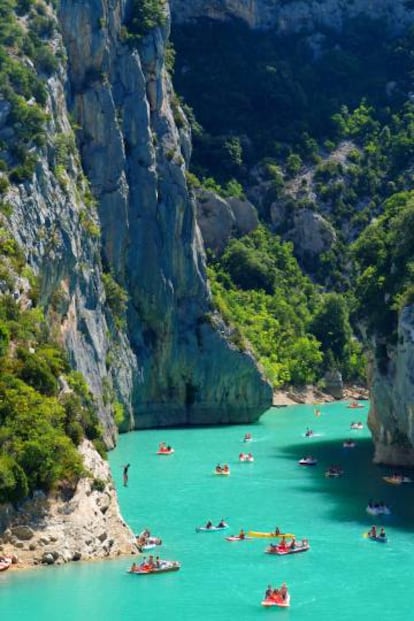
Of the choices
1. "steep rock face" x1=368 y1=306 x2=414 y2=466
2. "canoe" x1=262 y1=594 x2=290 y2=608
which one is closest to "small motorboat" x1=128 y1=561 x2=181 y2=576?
"canoe" x1=262 y1=594 x2=290 y2=608

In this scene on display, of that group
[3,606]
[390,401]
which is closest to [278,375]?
[390,401]

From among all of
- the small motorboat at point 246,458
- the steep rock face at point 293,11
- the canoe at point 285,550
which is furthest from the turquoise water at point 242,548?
the steep rock face at point 293,11

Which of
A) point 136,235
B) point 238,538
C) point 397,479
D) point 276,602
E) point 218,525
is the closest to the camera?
point 276,602

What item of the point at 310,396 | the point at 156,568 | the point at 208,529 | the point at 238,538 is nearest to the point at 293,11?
the point at 310,396

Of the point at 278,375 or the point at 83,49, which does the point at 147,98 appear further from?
the point at 278,375

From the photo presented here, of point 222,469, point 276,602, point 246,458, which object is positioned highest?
point 246,458

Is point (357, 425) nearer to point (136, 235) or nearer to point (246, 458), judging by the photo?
point (136, 235)

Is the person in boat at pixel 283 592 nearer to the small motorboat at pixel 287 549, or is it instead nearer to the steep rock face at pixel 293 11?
the small motorboat at pixel 287 549
